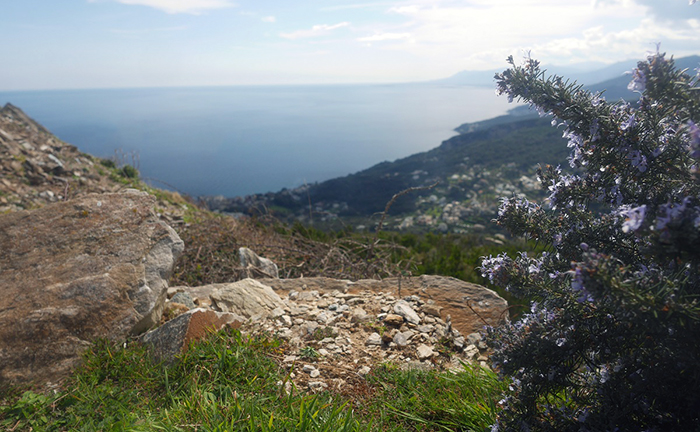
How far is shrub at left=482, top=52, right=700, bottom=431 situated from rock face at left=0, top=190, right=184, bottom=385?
358cm

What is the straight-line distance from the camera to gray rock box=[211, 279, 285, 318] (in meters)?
4.49

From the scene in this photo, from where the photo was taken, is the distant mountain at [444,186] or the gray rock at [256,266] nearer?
the gray rock at [256,266]

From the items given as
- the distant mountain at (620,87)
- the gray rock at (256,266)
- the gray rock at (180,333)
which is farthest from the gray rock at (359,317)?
the distant mountain at (620,87)

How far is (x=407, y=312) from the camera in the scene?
449 cm

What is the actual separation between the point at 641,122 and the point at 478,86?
671 ft

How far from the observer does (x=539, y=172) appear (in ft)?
7.82

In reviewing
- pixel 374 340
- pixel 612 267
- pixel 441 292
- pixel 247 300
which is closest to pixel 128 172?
pixel 247 300

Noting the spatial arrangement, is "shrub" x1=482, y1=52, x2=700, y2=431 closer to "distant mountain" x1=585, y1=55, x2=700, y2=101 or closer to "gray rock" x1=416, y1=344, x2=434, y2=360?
"distant mountain" x1=585, y1=55, x2=700, y2=101

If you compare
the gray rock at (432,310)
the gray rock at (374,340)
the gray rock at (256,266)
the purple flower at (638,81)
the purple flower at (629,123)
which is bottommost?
the gray rock at (256,266)

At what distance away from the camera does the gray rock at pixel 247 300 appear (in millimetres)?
4492

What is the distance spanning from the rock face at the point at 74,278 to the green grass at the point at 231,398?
0.27m

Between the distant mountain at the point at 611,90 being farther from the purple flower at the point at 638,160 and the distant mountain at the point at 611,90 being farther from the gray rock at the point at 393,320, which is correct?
the gray rock at the point at 393,320

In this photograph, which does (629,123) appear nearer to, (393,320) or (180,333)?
(393,320)

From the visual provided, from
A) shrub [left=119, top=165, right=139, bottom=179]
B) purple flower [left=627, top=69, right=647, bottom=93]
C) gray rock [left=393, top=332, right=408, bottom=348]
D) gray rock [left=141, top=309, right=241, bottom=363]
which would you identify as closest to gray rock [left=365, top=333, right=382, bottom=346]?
gray rock [left=393, top=332, right=408, bottom=348]
